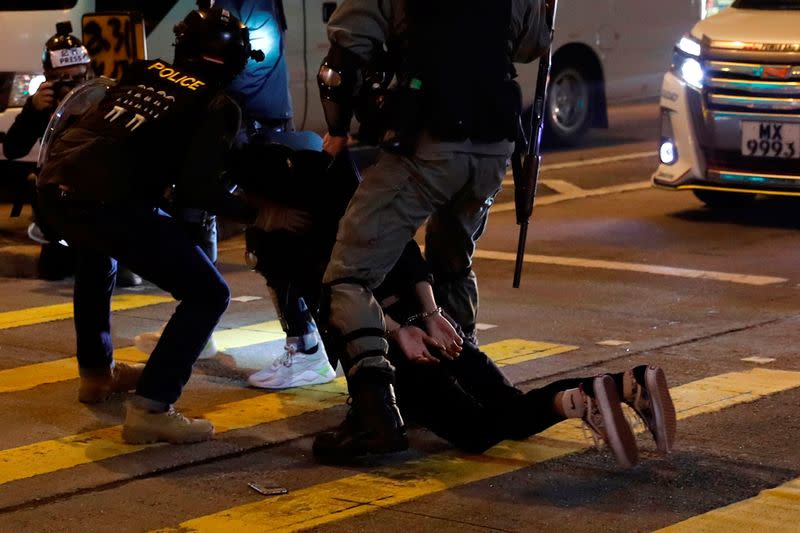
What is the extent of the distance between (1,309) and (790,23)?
5361 millimetres

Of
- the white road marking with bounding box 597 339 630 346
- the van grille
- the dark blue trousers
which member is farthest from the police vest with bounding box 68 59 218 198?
the van grille

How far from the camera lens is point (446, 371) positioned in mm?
6012

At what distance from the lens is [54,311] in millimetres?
8992

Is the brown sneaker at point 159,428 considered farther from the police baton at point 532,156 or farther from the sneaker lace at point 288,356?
the police baton at point 532,156

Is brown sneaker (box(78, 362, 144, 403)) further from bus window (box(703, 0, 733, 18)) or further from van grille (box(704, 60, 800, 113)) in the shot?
bus window (box(703, 0, 733, 18))

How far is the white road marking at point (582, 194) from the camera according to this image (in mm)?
12570

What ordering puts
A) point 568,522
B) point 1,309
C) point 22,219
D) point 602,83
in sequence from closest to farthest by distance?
point 568,522 < point 1,309 < point 22,219 < point 602,83

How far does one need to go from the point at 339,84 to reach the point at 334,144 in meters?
0.22

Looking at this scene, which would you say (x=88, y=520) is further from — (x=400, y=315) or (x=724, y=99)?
(x=724, y=99)

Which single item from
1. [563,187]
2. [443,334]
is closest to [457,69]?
[443,334]

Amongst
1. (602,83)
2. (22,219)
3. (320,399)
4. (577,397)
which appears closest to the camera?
(577,397)

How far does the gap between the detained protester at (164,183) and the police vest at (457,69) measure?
72cm

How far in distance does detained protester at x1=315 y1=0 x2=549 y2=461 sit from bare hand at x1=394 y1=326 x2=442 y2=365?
0.38 ft

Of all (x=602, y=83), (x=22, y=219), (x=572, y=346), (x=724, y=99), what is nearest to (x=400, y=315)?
(x=572, y=346)
